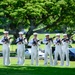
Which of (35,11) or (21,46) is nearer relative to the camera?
(21,46)

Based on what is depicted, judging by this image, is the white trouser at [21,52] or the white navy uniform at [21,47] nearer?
the white navy uniform at [21,47]

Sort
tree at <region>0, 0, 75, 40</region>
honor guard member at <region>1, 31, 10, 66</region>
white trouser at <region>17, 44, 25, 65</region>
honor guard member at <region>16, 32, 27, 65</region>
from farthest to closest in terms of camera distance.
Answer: tree at <region>0, 0, 75, 40</region>, white trouser at <region>17, 44, 25, 65</region>, honor guard member at <region>16, 32, 27, 65</region>, honor guard member at <region>1, 31, 10, 66</region>

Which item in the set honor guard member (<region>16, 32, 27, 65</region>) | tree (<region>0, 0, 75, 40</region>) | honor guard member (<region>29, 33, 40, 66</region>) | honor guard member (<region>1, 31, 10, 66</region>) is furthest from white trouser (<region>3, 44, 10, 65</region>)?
Result: tree (<region>0, 0, 75, 40</region>)

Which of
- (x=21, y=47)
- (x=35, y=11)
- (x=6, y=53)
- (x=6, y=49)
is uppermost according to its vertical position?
(x=35, y=11)

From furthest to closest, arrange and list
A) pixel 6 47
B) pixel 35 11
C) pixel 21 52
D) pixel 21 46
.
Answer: pixel 35 11 < pixel 21 52 < pixel 21 46 < pixel 6 47

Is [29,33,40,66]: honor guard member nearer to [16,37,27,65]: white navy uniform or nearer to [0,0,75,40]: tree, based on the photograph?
[16,37,27,65]: white navy uniform

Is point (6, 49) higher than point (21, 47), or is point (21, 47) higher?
point (21, 47)

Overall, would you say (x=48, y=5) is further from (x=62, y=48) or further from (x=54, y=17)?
(x=62, y=48)

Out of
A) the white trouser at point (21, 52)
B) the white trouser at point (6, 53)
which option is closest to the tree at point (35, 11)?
the white trouser at point (21, 52)

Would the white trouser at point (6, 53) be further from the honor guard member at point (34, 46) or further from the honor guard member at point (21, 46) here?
the honor guard member at point (34, 46)

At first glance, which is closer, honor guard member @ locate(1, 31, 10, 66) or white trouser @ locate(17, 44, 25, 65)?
honor guard member @ locate(1, 31, 10, 66)

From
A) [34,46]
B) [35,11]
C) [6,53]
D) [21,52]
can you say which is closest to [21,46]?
[21,52]

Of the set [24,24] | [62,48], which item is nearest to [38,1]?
[24,24]

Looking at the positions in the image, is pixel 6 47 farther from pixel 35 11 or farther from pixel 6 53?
pixel 35 11
